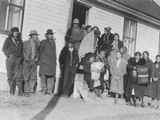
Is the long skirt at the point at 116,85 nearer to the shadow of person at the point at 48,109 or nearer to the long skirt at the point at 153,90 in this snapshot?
the long skirt at the point at 153,90

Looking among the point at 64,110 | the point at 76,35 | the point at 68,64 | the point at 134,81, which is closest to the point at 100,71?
the point at 68,64

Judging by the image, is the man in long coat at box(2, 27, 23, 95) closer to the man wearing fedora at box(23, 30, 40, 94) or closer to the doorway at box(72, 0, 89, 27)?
the man wearing fedora at box(23, 30, 40, 94)

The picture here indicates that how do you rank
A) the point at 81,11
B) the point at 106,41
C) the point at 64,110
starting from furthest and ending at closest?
the point at 81,11, the point at 106,41, the point at 64,110

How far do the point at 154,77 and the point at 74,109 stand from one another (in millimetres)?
3721

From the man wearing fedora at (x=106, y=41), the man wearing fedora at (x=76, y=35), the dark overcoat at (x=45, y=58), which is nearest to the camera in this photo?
the dark overcoat at (x=45, y=58)

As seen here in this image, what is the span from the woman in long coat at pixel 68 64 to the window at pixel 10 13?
1.62m

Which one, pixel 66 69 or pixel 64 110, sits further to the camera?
pixel 66 69

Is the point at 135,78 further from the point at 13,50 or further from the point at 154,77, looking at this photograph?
the point at 13,50

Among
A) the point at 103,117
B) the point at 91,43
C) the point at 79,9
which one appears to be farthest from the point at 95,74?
the point at 79,9

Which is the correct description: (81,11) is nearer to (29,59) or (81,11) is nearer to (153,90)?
(153,90)

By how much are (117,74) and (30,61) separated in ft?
9.38

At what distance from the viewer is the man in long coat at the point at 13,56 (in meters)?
9.64

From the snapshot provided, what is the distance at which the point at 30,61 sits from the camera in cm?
995

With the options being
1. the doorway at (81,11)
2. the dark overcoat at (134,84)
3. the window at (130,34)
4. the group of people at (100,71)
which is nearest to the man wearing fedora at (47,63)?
the group of people at (100,71)
